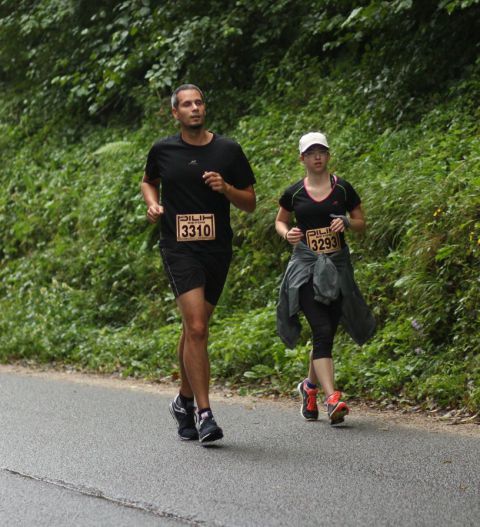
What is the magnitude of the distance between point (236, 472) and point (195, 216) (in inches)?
73.5

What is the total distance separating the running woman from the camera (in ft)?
26.4

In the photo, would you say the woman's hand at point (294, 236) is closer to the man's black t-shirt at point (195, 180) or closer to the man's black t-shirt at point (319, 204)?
the man's black t-shirt at point (319, 204)

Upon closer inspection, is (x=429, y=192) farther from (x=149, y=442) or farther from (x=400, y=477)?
(x=400, y=477)

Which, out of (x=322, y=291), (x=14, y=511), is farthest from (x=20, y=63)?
(x=14, y=511)

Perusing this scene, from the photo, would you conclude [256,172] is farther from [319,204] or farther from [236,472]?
[236,472]

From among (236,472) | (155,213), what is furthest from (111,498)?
(155,213)

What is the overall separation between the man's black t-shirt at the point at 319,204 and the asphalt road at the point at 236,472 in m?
1.44

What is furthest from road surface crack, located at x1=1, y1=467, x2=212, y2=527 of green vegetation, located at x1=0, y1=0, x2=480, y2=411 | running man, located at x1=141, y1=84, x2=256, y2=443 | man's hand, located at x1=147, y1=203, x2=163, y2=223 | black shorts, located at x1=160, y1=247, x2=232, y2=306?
green vegetation, located at x1=0, y1=0, x2=480, y2=411

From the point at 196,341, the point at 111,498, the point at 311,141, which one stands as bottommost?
the point at 111,498

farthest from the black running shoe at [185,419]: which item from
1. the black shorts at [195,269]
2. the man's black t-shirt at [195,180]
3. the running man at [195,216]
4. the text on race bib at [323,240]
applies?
the text on race bib at [323,240]

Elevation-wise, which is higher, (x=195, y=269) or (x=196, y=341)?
(x=195, y=269)

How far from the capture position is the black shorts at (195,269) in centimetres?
741

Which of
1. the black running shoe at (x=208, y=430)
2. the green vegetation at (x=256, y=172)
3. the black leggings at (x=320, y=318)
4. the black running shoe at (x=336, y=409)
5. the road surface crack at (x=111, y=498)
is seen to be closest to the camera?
the road surface crack at (x=111, y=498)

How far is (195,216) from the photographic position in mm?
7434
